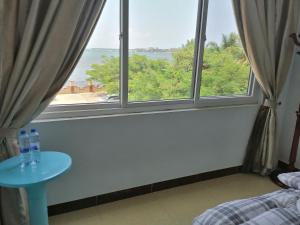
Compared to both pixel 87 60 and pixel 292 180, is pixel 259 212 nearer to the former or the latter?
pixel 292 180

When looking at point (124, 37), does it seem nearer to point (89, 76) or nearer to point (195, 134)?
point (89, 76)

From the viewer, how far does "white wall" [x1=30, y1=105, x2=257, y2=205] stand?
A: 6.66 feet

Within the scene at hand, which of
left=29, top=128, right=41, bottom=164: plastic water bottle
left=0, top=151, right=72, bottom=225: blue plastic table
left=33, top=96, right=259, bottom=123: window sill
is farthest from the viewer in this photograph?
left=33, top=96, right=259, bottom=123: window sill

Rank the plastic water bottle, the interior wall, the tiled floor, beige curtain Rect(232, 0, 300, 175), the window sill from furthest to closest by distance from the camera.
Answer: the interior wall, beige curtain Rect(232, 0, 300, 175), the tiled floor, the window sill, the plastic water bottle

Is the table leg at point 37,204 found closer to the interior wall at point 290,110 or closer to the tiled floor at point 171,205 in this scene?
the tiled floor at point 171,205

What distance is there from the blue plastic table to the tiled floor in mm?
537

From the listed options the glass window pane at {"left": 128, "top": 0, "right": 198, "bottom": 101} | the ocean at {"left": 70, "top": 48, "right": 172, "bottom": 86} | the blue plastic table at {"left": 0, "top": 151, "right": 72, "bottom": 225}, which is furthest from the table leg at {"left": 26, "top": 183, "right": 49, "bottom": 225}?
the glass window pane at {"left": 128, "top": 0, "right": 198, "bottom": 101}

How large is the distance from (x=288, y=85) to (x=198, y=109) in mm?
1217

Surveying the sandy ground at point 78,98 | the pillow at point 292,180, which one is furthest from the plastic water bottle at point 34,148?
the pillow at point 292,180

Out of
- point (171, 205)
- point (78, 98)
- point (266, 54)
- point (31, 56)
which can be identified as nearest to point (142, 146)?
point (171, 205)

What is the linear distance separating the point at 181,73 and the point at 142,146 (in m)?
0.79

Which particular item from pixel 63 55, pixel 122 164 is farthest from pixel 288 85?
pixel 63 55

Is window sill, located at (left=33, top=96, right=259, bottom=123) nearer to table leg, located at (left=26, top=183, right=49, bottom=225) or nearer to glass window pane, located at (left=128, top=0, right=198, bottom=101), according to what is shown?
glass window pane, located at (left=128, top=0, right=198, bottom=101)

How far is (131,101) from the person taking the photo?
2234mm
